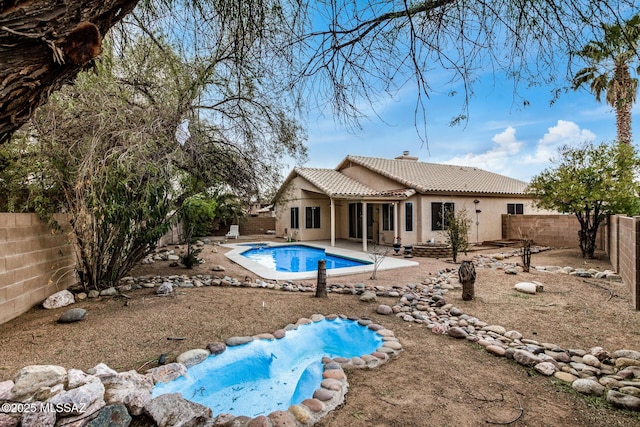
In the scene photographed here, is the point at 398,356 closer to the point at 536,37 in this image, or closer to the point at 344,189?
the point at 536,37

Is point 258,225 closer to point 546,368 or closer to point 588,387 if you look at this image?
point 546,368

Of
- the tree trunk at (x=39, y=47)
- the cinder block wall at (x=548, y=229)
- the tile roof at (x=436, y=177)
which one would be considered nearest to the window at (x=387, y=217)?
the tile roof at (x=436, y=177)

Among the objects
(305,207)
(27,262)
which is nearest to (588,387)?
(27,262)

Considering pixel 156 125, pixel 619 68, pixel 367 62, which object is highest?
pixel 156 125

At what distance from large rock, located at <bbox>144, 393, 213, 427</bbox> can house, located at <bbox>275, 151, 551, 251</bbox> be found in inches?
360

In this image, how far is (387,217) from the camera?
57.3 ft

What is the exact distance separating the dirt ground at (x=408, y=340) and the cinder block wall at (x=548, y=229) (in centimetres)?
839

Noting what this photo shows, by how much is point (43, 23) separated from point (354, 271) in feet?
31.9

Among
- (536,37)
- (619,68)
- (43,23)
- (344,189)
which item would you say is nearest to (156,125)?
(43,23)

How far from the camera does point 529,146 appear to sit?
10273 mm

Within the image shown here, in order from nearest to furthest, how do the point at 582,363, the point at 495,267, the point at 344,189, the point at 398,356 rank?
→ the point at 582,363
the point at 398,356
the point at 495,267
the point at 344,189

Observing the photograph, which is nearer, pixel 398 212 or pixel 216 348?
pixel 216 348

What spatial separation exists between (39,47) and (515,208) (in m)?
22.9

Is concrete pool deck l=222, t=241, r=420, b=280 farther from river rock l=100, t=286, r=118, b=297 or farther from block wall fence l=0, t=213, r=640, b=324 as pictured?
block wall fence l=0, t=213, r=640, b=324
